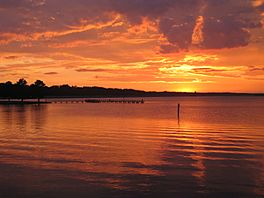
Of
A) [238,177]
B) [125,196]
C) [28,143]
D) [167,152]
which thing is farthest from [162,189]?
[28,143]

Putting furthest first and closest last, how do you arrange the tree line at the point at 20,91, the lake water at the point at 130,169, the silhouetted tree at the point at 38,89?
1. the silhouetted tree at the point at 38,89
2. the tree line at the point at 20,91
3. the lake water at the point at 130,169

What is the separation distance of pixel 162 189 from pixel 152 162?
209 inches

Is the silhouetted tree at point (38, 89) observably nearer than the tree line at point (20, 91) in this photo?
No

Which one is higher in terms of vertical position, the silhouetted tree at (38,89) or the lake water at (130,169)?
the silhouetted tree at (38,89)

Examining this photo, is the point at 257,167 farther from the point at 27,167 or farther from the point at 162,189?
the point at 27,167

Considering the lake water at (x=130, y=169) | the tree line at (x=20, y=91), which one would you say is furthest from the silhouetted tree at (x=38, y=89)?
the lake water at (x=130, y=169)

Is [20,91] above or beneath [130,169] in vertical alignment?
above

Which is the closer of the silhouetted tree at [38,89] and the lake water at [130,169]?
the lake water at [130,169]

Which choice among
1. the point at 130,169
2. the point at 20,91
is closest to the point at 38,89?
the point at 20,91

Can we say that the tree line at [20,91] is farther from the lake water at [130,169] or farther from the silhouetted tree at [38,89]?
the lake water at [130,169]

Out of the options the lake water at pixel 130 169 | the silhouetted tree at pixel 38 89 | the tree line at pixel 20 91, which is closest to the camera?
the lake water at pixel 130 169

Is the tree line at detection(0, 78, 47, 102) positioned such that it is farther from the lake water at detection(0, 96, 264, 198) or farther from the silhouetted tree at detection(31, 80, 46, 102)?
the lake water at detection(0, 96, 264, 198)

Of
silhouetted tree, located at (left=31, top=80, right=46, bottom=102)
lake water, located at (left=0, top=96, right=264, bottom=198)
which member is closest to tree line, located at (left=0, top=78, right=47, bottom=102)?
silhouetted tree, located at (left=31, top=80, right=46, bottom=102)

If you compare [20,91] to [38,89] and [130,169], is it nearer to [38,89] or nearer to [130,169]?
[38,89]
